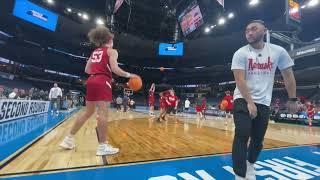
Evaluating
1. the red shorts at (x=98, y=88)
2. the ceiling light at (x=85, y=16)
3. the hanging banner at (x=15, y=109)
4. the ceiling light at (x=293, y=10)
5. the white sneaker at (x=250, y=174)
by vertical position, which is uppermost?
the ceiling light at (x=85, y=16)

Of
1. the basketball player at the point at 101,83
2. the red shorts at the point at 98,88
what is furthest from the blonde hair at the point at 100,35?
the red shorts at the point at 98,88

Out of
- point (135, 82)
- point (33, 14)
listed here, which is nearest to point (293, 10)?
point (135, 82)

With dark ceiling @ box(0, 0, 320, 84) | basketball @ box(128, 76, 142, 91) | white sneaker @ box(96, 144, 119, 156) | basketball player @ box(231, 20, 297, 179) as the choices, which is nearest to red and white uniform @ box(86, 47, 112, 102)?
basketball @ box(128, 76, 142, 91)

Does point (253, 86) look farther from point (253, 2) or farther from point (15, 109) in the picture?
point (253, 2)

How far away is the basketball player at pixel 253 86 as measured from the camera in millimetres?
1980

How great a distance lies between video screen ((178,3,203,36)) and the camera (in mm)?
10938

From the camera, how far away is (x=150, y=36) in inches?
909

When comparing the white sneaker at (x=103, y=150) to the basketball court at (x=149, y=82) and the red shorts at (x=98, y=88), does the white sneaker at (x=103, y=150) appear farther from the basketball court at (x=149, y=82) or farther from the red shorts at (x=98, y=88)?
the red shorts at (x=98, y=88)

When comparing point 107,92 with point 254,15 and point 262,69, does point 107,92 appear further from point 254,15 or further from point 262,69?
point 254,15

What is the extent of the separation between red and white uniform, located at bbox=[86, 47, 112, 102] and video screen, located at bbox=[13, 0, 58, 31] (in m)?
13.4

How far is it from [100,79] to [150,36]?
2086 centimetres

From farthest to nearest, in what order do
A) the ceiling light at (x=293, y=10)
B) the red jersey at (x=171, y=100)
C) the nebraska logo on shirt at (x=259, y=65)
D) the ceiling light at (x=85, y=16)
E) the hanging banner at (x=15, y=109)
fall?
the ceiling light at (x=85, y=16)
the red jersey at (x=171, y=100)
the ceiling light at (x=293, y=10)
the hanging banner at (x=15, y=109)
the nebraska logo on shirt at (x=259, y=65)

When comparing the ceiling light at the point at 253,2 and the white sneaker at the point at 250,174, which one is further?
the ceiling light at the point at 253,2

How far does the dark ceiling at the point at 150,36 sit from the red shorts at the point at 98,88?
9.94 meters
